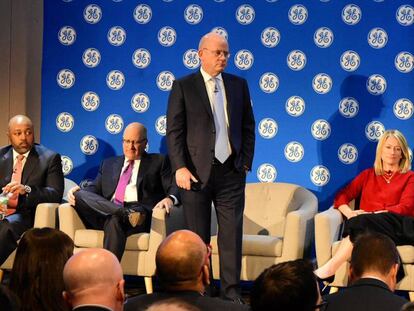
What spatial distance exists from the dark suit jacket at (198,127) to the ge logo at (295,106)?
1.40 metres

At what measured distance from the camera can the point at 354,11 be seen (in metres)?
6.30

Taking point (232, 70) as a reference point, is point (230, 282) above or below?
below

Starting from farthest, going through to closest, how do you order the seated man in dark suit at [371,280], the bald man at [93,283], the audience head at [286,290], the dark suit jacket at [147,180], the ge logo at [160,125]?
the ge logo at [160,125] < the dark suit jacket at [147,180] < the seated man in dark suit at [371,280] < the bald man at [93,283] < the audience head at [286,290]

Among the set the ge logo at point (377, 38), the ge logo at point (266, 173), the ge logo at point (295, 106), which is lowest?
the ge logo at point (266, 173)

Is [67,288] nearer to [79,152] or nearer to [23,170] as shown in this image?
[23,170]

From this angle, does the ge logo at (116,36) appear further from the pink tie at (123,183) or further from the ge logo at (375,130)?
the ge logo at (375,130)

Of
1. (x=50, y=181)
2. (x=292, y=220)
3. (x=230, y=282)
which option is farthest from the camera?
(x=50, y=181)

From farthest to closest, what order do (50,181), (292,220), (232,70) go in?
(232,70) < (50,181) < (292,220)

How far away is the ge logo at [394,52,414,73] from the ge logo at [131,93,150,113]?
209 cm

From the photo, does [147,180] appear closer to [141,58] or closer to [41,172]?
[41,172]

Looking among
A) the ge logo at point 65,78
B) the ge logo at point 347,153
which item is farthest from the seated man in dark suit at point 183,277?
the ge logo at point 65,78

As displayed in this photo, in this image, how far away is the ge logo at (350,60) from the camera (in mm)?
6289

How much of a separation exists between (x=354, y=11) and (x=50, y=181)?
8.96 feet

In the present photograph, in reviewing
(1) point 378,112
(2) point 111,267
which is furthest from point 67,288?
(1) point 378,112
